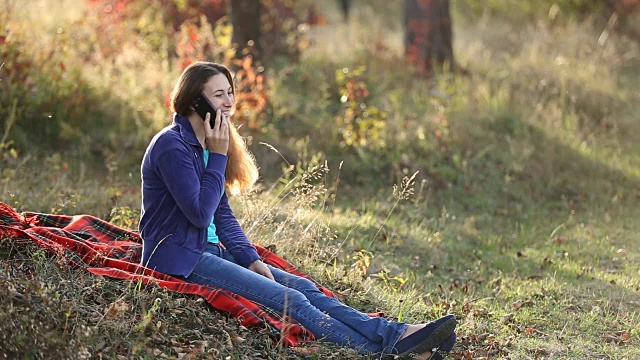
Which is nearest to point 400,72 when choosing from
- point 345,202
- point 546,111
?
point 546,111

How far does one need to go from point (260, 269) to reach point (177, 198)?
680mm

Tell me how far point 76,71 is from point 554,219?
16.5 feet

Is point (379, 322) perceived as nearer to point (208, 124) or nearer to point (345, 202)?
point (208, 124)

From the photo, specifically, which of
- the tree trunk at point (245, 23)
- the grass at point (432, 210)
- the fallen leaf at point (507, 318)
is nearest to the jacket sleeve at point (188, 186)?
the grass at point (432, 210)

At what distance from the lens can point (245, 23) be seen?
10109 millimetres

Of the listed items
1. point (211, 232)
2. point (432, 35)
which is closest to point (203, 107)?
point (211, 232)

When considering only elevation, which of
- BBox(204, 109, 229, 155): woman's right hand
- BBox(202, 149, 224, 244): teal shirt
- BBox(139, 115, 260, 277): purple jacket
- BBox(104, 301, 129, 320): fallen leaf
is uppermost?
BBox(204, 109, 229, 155): woman's right hand

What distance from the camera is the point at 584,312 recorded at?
596 centimetres

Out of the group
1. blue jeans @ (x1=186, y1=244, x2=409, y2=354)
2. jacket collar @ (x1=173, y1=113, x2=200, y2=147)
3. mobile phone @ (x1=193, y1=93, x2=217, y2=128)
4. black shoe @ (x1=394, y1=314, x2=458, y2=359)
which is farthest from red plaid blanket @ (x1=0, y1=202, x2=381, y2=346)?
mobile phone @ (x1=193, y1=93, x2=217, y2=128)

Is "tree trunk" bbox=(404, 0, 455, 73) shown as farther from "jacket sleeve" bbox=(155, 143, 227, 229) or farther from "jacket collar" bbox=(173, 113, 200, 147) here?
"jacket sleeve" bbox=(155, 143, 227, 229)

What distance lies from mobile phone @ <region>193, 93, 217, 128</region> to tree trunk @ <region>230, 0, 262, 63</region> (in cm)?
522

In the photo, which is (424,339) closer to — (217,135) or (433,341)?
(433,341)

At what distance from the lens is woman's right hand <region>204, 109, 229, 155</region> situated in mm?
4789

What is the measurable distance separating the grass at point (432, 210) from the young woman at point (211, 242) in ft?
0.58
